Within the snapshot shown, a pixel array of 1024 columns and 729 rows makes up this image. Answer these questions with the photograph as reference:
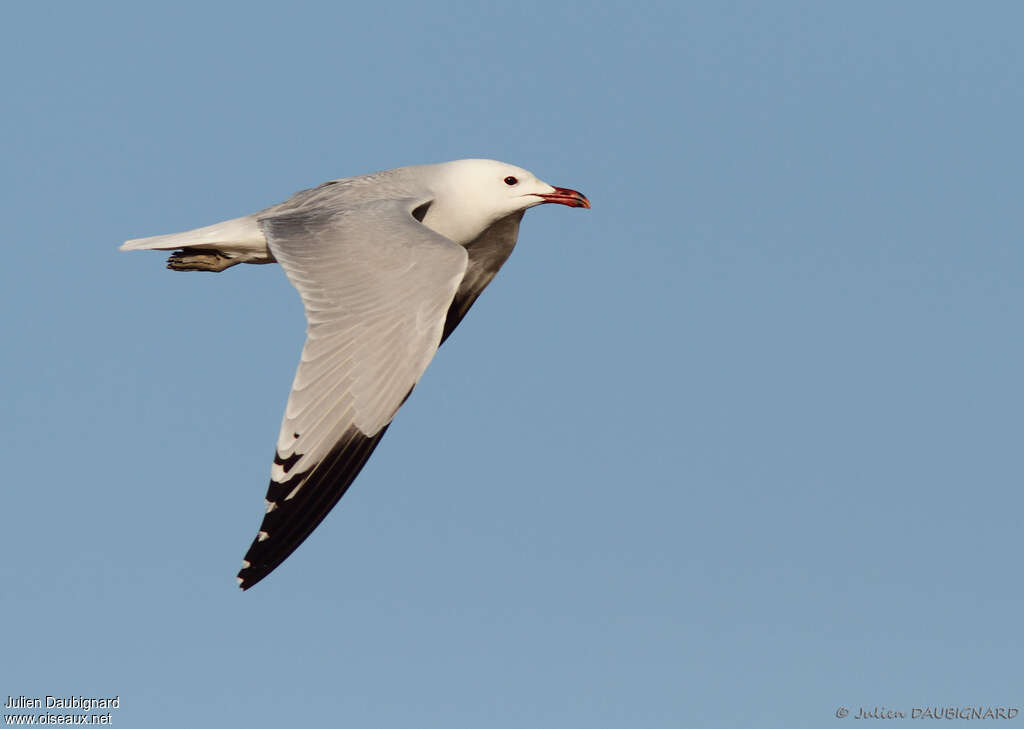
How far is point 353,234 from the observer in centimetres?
985

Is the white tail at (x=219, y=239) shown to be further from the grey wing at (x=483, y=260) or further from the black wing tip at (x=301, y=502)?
the black wing tip at (x=301, y=502)

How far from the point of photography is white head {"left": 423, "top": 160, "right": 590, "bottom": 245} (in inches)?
449

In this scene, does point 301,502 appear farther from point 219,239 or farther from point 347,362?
point 219,239

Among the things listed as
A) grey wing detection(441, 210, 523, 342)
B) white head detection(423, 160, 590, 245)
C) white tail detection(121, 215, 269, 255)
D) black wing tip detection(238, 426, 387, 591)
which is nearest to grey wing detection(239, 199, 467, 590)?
black wing tip detection(238, 426, 387, 591)

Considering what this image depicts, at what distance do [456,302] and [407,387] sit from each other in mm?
Result: 3339

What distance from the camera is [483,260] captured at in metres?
12.3

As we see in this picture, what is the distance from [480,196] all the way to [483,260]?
893 millimetres

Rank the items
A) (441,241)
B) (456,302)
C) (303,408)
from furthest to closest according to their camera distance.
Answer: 1. (456,302)
2. (441,241)
3. (303,408)

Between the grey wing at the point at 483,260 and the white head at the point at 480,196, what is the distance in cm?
35

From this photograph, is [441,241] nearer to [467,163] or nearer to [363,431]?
[363,431]

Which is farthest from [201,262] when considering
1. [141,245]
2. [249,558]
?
[249,558]

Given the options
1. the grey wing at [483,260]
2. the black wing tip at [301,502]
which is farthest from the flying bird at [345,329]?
the grey wing at [483,260]

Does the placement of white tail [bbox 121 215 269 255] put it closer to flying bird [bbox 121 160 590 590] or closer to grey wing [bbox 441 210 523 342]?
flying bird [bbox 121 160 590 590]

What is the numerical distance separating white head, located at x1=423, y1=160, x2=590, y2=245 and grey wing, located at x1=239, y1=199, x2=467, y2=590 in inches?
67.6
